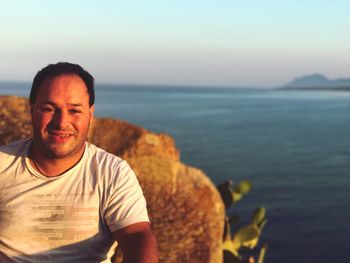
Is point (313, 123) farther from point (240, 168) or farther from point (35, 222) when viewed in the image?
point (35, 222)

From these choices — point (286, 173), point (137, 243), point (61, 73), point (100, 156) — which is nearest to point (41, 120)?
point (61, 73)

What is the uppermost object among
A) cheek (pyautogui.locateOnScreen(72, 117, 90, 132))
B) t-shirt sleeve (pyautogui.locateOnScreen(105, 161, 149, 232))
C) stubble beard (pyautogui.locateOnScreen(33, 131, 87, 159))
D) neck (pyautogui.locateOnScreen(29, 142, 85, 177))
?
cheek (pyautogui.locateOnScreen(72, 117, 90, 132))

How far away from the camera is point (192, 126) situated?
302ft

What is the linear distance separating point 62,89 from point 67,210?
2.58ft

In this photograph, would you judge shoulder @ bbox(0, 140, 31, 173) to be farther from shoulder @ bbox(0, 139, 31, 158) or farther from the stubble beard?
the stubble beard

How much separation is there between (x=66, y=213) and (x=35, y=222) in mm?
219

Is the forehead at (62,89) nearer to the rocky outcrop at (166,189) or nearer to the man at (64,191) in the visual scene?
the man at (64,191)

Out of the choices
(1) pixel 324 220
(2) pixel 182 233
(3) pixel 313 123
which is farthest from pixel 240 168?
(3) pixel 313 123

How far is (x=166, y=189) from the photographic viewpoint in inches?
323

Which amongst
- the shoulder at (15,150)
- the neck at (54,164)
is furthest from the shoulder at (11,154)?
the neck at (54,164)

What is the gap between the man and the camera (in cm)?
338

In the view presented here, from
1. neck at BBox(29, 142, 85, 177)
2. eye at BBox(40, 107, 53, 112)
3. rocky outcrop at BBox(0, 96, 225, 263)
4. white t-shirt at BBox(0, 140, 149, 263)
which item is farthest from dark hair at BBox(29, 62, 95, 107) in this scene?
rocky outcrop at BBox(0, 96, 225, 263)

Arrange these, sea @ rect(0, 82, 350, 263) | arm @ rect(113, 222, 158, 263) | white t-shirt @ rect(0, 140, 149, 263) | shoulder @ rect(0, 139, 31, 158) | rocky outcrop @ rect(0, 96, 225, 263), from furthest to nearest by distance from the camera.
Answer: sea @ rect(0, 82, 350, 263)
rocky outcrop @ rect(0, 96, 225, 263)
shoulder @ rect(0, 139, 31, 158)
white t-shirt @ rect(0, 140, 149, 263)
arm @ rect(113, 222, 158, 263)

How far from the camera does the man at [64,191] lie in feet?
11.1
